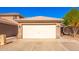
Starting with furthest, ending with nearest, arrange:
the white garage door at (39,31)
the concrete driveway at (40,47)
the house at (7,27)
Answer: the white garage door at (39,31)
the house at (7,27)
the concrete driveway at (40,47)

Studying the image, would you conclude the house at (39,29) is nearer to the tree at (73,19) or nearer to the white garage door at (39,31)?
the white garage door at (39,31)

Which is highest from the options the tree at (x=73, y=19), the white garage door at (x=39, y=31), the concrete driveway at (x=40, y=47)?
Result: the tree at (x=73, y=19)

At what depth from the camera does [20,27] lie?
2266cm

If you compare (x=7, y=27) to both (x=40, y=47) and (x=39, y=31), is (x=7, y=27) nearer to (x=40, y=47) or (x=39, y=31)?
(x=39, y=31)

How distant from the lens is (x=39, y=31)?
22.3m

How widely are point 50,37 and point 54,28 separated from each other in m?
1.35

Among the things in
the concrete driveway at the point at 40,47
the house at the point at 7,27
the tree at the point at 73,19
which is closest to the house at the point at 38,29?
the house at the point at 7,27

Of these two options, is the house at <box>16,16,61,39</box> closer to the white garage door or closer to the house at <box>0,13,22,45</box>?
the white garage door

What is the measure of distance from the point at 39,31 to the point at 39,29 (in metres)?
0.27

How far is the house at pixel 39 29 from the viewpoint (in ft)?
72.9

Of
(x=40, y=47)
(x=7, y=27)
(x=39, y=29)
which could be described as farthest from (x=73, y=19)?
(x=40, y=47)
